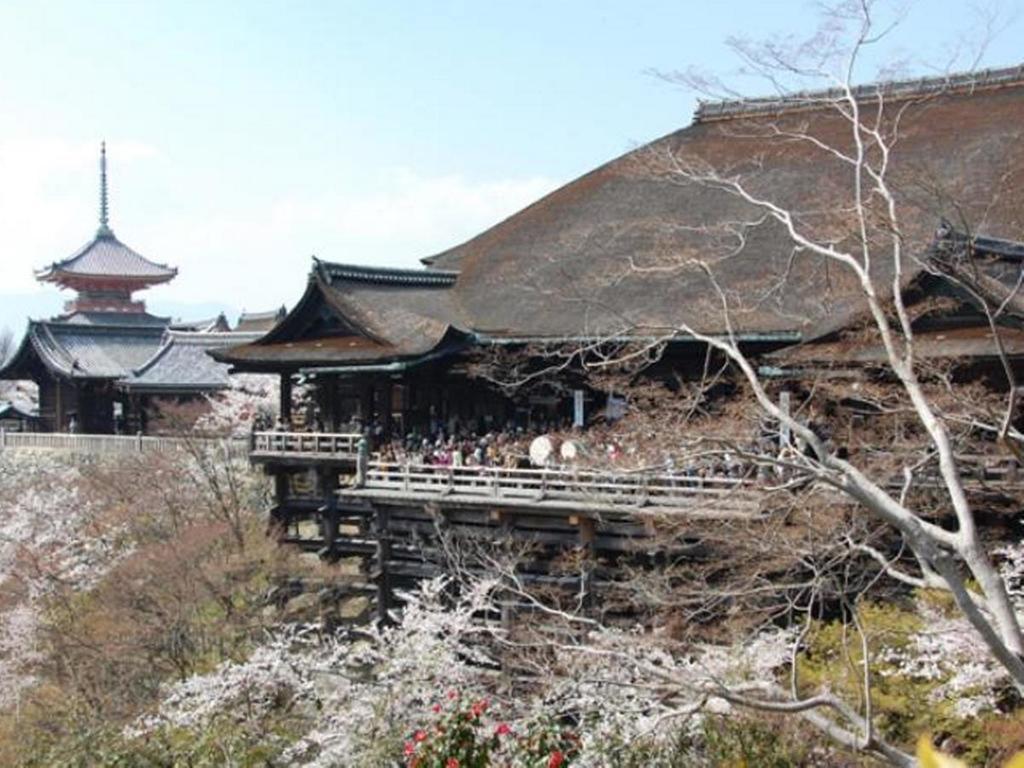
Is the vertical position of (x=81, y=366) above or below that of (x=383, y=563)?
above

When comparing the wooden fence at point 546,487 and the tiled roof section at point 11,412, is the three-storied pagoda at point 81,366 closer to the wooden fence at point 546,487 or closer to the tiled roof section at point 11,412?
the tiled roof section at point 11,412

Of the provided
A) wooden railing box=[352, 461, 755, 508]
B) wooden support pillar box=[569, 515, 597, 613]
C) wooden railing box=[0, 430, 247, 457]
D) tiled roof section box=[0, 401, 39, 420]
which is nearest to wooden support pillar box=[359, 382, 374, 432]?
wooden railing box=[352, 461, 755, 508]

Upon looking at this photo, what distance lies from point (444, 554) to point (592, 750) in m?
7.02

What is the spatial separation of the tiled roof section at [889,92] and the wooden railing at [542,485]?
9.85m

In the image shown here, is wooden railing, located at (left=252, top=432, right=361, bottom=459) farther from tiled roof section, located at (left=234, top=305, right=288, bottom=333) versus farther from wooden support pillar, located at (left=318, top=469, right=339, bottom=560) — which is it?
tiled roof section, located at (left=234, top=305, right=288, bottom=333)

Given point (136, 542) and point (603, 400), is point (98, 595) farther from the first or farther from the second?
point (603, 400)

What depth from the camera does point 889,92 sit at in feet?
86.4

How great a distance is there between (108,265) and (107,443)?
63.7 feet

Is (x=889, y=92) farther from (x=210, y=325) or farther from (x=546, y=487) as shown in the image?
(x=210, y=325)

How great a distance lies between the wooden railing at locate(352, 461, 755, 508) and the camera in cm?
1633

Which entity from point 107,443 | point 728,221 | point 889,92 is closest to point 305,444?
point 728,221

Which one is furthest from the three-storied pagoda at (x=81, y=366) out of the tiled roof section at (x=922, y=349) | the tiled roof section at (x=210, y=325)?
the tiled roof section at (x=922, y=349)

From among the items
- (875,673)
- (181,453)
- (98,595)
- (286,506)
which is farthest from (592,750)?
(181,453)

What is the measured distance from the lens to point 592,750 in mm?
12266
